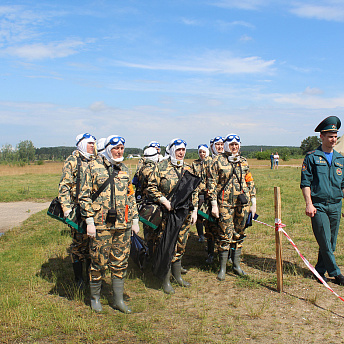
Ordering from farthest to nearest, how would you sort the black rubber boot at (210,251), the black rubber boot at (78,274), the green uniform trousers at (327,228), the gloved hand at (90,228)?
the black rubber boot at (210,251)
the black rubber boot at (78,274)
the green uniform trousers at (327,228)
the gloved hand at (90,228)

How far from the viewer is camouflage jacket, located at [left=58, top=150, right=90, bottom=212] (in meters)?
5.24

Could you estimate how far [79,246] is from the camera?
222 inches

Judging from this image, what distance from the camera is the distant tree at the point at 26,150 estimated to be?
10819 centimetres

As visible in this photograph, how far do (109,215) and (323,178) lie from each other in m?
3.37

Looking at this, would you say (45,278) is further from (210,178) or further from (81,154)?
(210,178)

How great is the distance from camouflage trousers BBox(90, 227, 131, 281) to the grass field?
0.55 metres

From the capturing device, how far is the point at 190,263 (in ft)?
23.2

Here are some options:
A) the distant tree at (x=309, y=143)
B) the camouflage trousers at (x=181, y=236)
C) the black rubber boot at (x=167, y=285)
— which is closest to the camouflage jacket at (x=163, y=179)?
the camouflage trousers at (x=181, y=236)

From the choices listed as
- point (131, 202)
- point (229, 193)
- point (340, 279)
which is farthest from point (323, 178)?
point (131, 202)

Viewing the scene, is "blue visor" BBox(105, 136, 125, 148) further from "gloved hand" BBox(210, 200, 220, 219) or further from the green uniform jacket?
the green uniform jacket

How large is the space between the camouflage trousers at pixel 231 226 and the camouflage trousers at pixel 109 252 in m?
1.83

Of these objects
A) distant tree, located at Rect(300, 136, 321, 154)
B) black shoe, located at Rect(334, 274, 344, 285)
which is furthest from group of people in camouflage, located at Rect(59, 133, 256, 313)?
distant tree, located at Rect(300, 136, 321, 154)

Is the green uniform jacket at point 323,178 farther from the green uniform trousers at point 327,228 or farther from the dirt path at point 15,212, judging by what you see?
the dirt path at point 15,212

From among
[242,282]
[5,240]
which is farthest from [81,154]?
[5,240]
